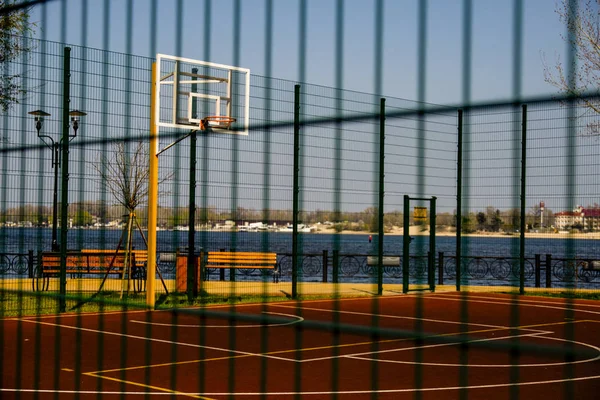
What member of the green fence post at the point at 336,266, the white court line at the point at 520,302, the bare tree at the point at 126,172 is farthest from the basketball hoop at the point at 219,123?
the white court line at the point at 520,302

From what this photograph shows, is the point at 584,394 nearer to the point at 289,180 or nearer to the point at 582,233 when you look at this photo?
the point at 289,180

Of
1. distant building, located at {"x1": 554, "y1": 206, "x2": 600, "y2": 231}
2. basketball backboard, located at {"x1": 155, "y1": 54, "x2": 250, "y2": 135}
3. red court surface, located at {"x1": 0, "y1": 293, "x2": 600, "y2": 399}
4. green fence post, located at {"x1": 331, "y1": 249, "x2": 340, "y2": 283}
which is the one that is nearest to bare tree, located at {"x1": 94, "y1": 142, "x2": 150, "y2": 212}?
basketball backboard, located at {"x1": 155, "y1": 54, "x2": 250, "y2": 135}

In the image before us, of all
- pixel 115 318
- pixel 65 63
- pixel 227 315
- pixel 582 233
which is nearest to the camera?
pixel 582 233

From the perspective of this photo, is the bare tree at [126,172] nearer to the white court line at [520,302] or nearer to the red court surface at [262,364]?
the red court surface at [262,364]

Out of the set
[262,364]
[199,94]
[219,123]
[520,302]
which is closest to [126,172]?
[199,94]

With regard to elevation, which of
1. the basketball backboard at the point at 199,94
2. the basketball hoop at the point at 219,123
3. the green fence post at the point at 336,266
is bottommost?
the green fence post at the point at 336,266

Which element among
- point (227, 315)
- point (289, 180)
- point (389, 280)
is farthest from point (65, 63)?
point (389, 280)

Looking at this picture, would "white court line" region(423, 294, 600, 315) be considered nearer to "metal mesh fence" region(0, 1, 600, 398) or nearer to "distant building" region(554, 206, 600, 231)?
"metal mesh fence" region(0, 1, 600, 398)

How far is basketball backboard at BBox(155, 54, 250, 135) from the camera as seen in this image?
3402mm

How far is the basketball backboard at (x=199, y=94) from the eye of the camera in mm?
3402

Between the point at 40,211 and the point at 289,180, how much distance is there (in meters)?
1.84

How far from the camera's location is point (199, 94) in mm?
5934

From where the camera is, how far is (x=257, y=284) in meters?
15.7

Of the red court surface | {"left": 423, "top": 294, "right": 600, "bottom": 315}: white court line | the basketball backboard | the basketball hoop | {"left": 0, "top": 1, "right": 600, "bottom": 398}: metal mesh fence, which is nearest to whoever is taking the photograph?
{"left": 0, "top": 1, "right": 600, "bottom": 398}: metal mesh fence
